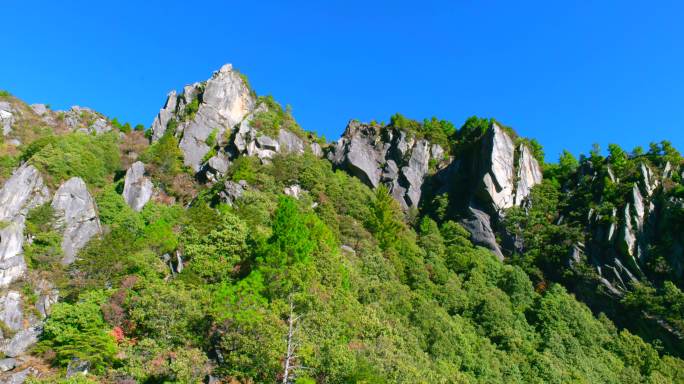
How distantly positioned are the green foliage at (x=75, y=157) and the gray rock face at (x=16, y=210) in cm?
206

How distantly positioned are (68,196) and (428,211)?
52014 mm

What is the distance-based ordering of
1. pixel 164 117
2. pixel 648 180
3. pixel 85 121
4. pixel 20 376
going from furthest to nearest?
pixel 85 121 → pixel 164 117 → pixel 648 180 → pixel 20 376

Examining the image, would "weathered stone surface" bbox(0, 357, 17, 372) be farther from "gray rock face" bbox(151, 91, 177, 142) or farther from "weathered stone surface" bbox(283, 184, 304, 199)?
"gray rock face" bbox(151, 91, 177, 142)

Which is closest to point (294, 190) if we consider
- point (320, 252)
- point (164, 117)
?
point (320, 252)

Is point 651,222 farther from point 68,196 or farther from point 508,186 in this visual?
point 68,196

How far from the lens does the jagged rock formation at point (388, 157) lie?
7731cm

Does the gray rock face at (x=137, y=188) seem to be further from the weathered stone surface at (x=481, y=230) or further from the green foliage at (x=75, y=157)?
the weathered stone surface at (x=481, y=230)

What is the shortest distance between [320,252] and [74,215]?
3072 cm

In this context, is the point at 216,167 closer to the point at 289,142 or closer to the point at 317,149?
the point at 289,142

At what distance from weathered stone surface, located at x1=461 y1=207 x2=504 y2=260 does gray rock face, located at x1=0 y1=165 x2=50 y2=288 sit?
56.2m

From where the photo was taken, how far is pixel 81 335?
30.8m

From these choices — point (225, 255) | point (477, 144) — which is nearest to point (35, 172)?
point (225, 255)

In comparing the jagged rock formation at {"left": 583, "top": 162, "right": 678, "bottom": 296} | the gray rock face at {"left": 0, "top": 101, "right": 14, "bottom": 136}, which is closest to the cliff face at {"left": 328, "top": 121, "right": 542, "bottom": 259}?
the jagged rock formation at {"left": 583, "top": 162, "right": 678, "bottom": 296}

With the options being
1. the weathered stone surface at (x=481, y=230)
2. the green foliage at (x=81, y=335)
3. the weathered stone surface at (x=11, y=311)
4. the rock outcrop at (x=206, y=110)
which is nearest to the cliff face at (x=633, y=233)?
the weathered stone surface at (x=481, y=230)
